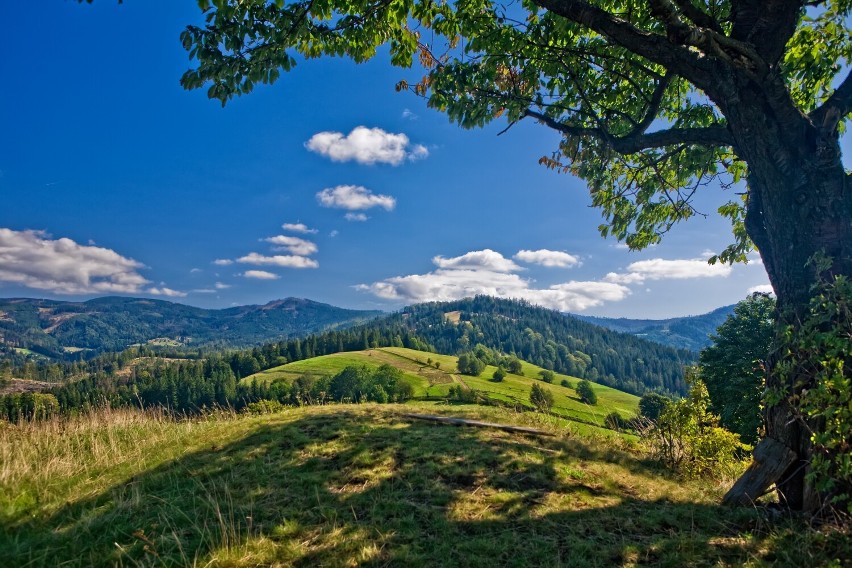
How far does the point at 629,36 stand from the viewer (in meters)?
5.41

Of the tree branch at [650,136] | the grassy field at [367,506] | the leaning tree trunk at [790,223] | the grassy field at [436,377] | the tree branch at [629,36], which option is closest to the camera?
the grassy field at [367,506]

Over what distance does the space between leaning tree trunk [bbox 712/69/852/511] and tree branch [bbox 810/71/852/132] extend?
113 mm

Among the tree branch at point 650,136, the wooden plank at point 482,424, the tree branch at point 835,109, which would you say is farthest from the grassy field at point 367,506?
the tree branch at point 650,136

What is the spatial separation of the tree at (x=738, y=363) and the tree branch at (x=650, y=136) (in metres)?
25.1

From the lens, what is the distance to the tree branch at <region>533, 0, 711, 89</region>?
5.32m

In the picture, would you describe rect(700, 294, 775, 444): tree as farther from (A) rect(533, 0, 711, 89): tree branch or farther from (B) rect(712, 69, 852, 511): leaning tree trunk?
(A) rect(533, 0, 711, 89): tree branch

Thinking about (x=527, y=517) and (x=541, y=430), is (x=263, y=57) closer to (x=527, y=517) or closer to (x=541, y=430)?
(x=527, y=517)

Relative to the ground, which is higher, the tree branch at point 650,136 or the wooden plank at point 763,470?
the tree branch at point 650,136

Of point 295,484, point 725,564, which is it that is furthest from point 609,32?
point 295,484

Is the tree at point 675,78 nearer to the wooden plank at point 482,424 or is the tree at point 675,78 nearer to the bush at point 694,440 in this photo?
the bush at point 694,440


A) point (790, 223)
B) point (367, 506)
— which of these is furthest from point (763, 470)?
point (367, 506)

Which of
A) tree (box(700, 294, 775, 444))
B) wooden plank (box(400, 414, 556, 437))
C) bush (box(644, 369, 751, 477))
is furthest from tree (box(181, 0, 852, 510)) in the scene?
tree (box(700, 294, 775, 444))

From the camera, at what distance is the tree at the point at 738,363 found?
26.1 m

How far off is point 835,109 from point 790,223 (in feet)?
5.63
